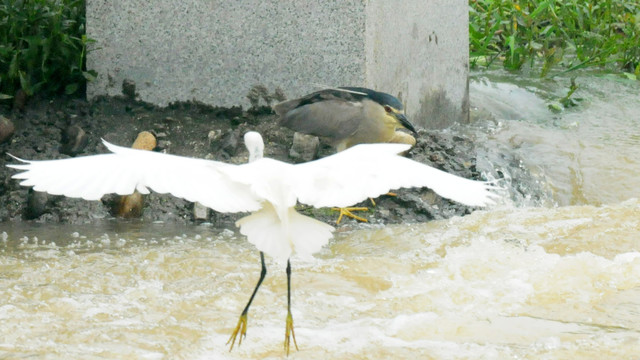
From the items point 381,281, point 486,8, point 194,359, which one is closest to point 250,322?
point 194,359

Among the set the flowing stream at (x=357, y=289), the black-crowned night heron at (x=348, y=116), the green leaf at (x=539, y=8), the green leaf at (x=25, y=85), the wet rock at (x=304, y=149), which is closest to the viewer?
the flowing stream at (x=357, y=289)

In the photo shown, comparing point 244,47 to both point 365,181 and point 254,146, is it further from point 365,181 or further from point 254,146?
point 365,181

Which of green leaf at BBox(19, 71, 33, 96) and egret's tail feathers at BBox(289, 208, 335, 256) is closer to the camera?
egret's tail feathers at BBox(289, 208, 335, 256)

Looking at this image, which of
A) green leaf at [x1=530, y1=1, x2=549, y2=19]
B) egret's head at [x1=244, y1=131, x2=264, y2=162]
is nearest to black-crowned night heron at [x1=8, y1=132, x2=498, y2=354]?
egret's head at [x1=244, y1=131, x2=264, y2=162]

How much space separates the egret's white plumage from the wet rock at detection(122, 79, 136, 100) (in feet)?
9.41

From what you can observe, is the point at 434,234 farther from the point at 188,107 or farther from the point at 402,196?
the point at 188,107

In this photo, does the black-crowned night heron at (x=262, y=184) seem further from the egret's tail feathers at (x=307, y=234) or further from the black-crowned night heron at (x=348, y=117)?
the black-crowned night heron at (x=348, y=117)

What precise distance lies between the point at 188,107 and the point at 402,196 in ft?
4.73

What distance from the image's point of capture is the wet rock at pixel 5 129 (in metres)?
5.34

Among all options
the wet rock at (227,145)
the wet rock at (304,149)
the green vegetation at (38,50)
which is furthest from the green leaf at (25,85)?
the wet rock at (304,149)

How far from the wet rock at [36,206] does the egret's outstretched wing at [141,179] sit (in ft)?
7.48

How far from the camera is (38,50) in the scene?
562 centimetres

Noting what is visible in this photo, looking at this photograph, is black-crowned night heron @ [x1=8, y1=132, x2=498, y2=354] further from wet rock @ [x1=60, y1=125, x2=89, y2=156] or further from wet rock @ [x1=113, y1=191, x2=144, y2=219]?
wet rock @ [x1=60, y1=125, x2=89, y2=156]

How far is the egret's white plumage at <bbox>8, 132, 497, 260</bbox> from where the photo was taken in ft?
8.61
